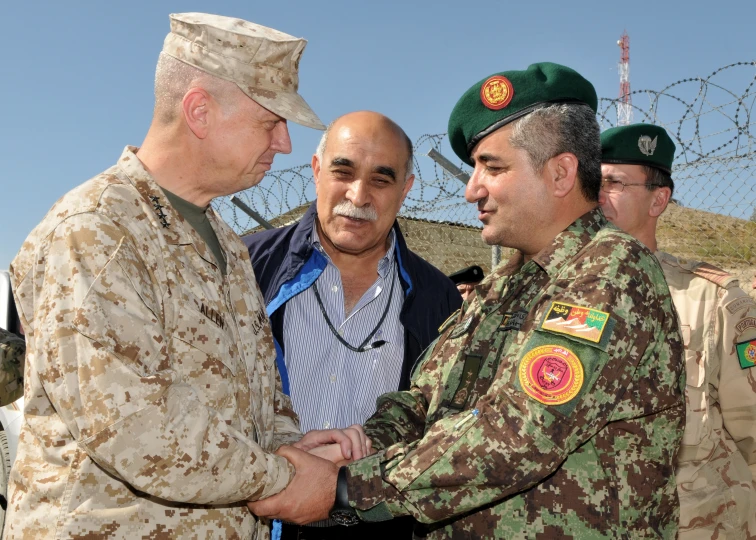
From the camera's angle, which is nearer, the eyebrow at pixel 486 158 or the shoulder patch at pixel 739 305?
the eyebrow at pixel 486 158

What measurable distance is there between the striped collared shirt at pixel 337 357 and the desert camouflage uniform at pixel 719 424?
55.7 inches

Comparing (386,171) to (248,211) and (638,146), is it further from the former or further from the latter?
(248,211)

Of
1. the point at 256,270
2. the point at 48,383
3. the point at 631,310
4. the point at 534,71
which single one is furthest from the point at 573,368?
the point at 256,270

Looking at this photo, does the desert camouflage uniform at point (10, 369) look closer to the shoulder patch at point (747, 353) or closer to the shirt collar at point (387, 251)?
the shirt collar at point (387, 251)

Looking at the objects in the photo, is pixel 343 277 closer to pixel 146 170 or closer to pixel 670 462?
pixel 146 170

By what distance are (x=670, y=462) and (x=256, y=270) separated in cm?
216

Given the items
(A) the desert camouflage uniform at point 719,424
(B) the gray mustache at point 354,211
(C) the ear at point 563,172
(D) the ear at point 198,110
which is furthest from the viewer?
(B) the gray mustache at point 354,211

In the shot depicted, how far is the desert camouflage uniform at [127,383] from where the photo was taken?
6.07 feet

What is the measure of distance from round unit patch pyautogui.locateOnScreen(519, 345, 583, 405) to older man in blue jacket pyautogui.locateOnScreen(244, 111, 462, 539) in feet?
4.33

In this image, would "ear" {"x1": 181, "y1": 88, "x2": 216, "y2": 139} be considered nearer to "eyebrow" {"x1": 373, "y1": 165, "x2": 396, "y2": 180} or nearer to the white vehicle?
"eyebrow" {"x1": 373, "y1": 165, "x2": 396, "y2": 180}

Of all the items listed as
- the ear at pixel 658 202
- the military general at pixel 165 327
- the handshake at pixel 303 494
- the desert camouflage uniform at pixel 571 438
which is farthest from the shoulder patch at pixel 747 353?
the military general at pixel 165 327

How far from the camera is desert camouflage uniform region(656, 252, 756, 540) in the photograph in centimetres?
330

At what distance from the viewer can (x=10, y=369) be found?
3.41 meters

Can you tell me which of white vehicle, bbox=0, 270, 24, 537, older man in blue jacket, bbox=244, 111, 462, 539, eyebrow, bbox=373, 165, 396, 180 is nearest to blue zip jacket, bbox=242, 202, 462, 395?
older man in blue jacket, bbox=244, 111, 462, 539
